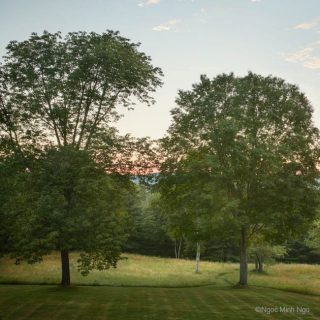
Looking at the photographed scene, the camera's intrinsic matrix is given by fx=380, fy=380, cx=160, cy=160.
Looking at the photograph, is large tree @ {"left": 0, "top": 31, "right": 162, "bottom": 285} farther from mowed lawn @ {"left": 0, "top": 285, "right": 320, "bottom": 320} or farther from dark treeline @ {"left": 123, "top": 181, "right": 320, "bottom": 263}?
dark treeline @ {"left": 123, "top": 181, "right": 320, "bottom": 263}

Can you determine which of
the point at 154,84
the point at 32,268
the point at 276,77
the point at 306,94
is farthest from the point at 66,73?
the point at 32,268

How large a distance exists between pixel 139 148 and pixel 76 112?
5.08 meters

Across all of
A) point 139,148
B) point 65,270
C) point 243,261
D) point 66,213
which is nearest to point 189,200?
point 139,148

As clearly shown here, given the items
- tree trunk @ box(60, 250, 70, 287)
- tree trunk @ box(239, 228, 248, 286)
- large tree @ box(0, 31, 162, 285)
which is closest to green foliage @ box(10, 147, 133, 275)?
Result: large tree @ box(0, 31, 162, 285)

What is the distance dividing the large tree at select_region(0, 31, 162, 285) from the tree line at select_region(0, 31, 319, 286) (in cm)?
8

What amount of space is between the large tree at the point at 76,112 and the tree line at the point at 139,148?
0.08 meters

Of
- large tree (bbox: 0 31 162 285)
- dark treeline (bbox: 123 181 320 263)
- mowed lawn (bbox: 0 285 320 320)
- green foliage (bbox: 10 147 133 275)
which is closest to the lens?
mowed lawn (bbox: 0 285 320 320)

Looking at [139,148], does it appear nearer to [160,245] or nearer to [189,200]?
[189,200]

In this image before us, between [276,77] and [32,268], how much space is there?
30303 millimetres

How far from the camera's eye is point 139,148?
27.0 m

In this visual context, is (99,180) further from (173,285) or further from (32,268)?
(32,268)

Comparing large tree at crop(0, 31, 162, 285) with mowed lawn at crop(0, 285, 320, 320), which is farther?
large tree at crop(0, 31, 162, 285)

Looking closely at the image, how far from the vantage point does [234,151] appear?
1018 inches

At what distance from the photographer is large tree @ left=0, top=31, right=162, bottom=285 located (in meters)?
23.0
